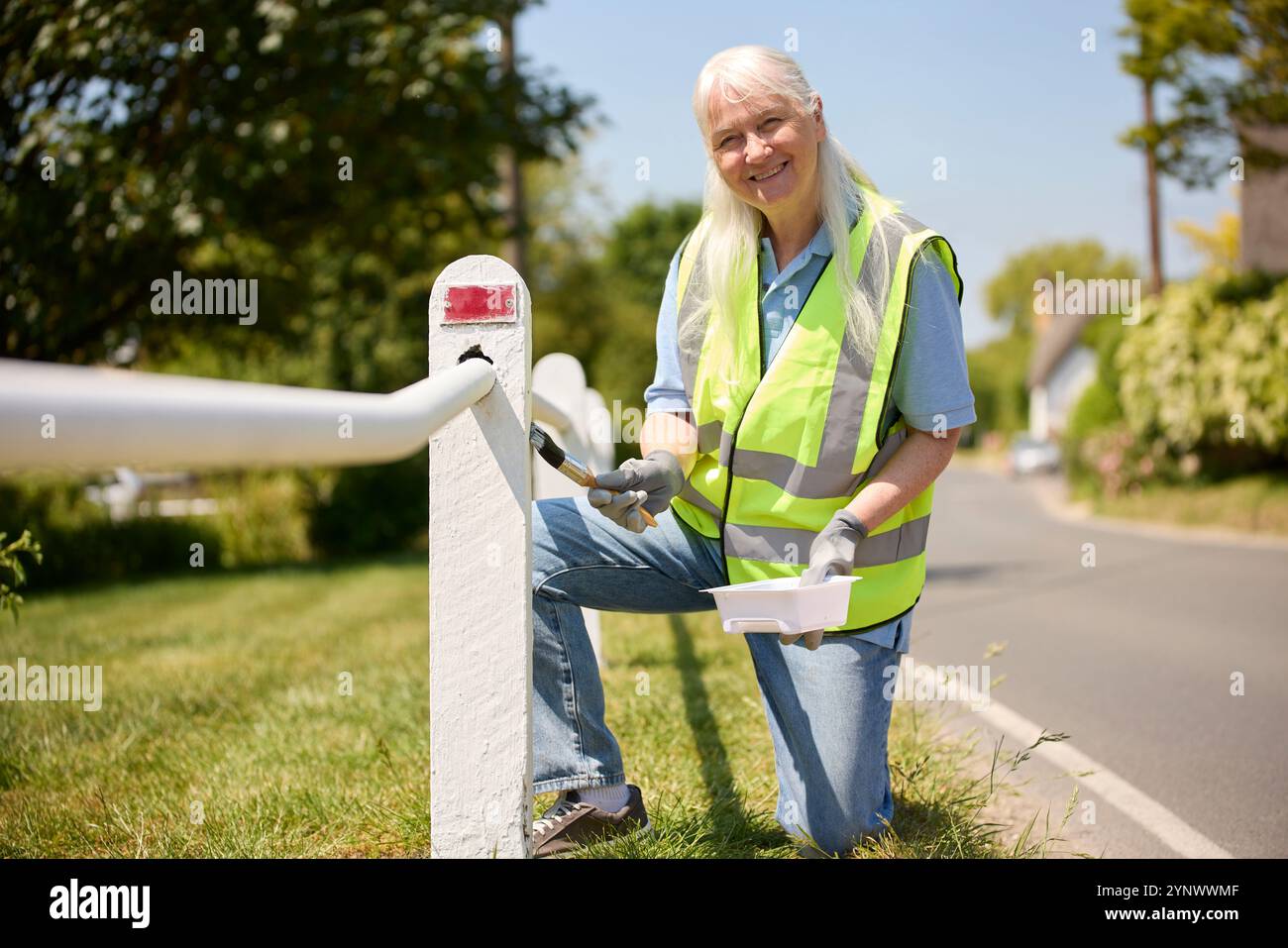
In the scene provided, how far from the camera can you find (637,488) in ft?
8.83

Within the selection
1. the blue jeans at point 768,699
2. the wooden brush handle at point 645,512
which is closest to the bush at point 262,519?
the blue jeans at point 768,699

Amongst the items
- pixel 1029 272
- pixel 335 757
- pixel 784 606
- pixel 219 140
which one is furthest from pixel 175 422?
pixel 1029 272

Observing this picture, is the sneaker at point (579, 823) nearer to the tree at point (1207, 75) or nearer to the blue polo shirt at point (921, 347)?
the blue polo shirt at point (921, 347)

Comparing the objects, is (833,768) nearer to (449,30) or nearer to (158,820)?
(158,820)

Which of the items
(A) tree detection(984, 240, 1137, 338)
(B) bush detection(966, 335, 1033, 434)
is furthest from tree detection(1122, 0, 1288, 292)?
(A) tree detection(984, 240, 1137, 338)

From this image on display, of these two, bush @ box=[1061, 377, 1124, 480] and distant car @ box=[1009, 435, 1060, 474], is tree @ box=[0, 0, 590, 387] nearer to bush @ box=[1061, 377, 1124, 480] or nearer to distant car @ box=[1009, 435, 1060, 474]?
bush @ box=[1061, 377, 1124, 480]

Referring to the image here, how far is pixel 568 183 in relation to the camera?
113 ft

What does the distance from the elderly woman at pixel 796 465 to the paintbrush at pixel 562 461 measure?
4 centimetres

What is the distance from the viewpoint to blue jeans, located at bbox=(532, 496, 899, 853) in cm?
271

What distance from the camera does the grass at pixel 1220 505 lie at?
14.3 m

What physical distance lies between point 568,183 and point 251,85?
2431cm

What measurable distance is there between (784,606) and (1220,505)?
50.1 ft

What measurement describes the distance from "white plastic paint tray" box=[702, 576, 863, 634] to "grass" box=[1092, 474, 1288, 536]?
13.5m
